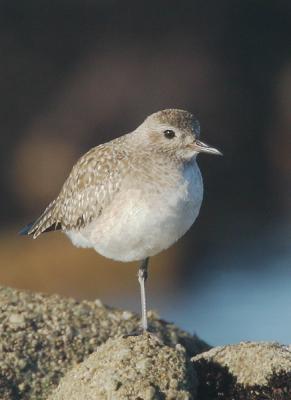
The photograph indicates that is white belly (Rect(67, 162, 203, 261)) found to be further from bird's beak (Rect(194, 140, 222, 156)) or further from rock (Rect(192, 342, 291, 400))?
rock (Rect(192, 342, 291, 400))

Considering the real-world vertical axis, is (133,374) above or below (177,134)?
below

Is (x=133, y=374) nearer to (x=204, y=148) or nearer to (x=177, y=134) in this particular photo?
(x=204, y=148)

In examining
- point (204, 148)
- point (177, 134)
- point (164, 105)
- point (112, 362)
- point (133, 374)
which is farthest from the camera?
point (164, 105)

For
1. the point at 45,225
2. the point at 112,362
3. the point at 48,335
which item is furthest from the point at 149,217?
the point at 45,225

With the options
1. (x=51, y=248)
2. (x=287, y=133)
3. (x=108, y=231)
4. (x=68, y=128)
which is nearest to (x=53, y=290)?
(x=51, y=248)

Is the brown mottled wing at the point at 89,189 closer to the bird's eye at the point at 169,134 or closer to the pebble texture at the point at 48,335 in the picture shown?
the bird's eye at the point at 169,134

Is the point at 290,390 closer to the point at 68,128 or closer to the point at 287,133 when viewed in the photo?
the point at 68,128
